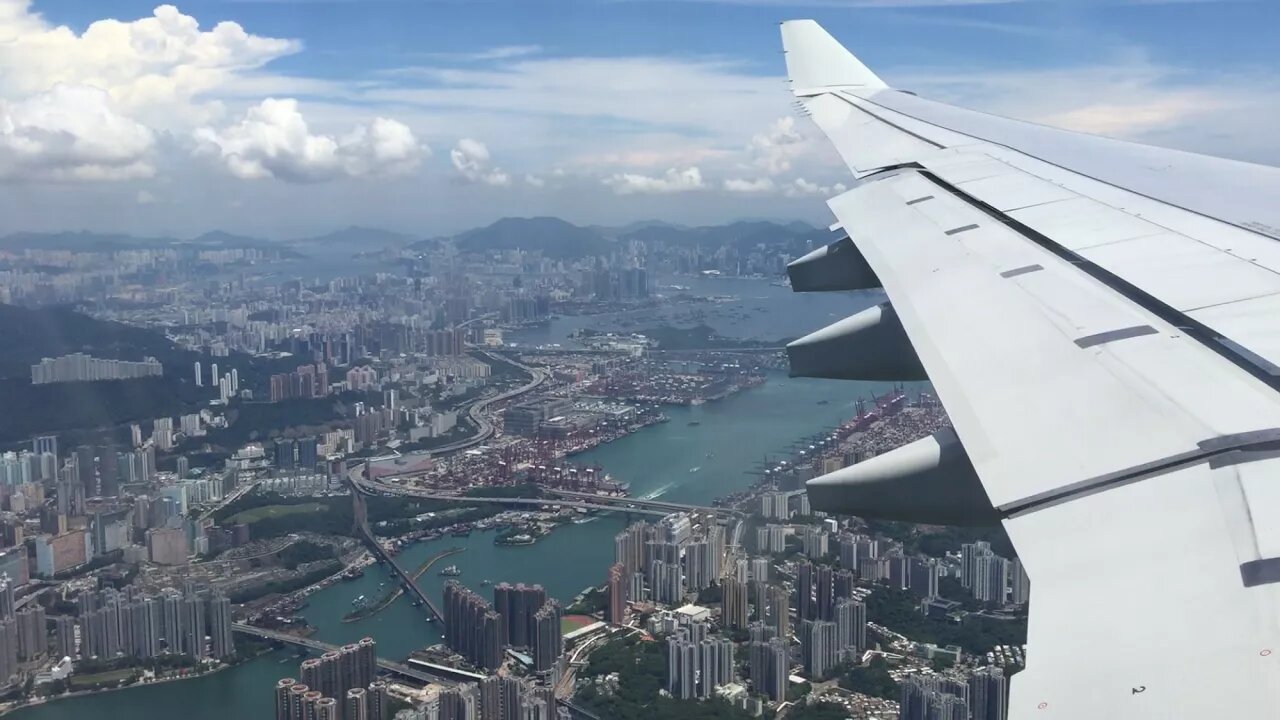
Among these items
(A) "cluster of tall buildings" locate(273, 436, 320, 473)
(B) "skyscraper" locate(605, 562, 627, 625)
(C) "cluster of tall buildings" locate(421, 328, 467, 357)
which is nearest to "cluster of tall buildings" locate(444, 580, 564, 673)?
(B) "skyscraper" locate(605, 562, 627, 625)

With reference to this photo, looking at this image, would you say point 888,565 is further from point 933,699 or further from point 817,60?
point 817,60

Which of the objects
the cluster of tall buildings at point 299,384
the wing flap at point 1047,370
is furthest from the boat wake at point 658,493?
the wing flap at point 1047,370

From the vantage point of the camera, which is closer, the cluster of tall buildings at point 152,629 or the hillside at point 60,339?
the cluster of tall buildings at point 152,629

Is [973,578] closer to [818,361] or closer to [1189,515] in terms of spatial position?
[818,361]

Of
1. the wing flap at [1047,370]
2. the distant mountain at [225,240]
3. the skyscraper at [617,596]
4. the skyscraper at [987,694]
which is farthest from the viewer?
the distant mountain at [225,240]

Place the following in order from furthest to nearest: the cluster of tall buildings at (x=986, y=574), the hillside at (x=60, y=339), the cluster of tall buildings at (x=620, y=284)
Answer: the cluster of tall buildings at (x=620, y=284)
the hillside at (x=60, y=339)
the cluster of tall buildings at (x=986, y=574)

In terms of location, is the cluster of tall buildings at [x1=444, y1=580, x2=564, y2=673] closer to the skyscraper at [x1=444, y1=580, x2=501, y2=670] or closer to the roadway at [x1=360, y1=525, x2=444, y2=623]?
the skyscraper at [x1=444, y1=580, x2=501, y2=670]

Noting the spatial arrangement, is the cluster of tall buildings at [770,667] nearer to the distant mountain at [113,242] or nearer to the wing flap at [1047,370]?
the wing flap at [1047,370]

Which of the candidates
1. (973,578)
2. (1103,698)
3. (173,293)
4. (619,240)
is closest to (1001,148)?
(1103,698)
